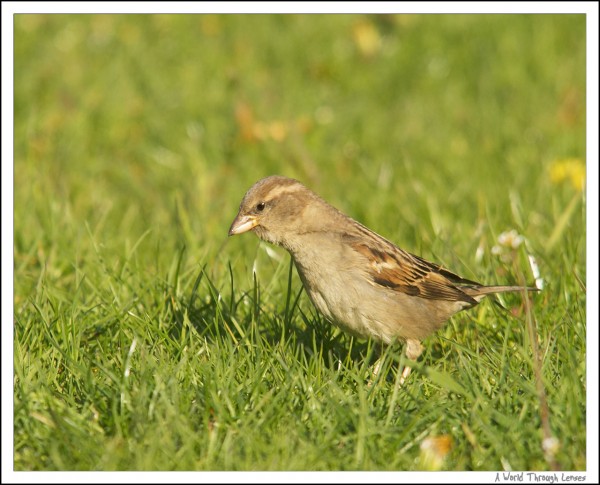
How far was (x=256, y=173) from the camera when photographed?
8875mm

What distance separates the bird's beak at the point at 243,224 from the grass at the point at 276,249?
0.41m

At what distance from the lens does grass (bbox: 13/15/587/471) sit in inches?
167

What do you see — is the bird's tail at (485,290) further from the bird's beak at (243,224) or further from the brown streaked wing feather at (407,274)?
the bird's beak at (243,224)

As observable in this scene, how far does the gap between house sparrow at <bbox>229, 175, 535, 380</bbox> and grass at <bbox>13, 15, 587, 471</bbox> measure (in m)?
0.19

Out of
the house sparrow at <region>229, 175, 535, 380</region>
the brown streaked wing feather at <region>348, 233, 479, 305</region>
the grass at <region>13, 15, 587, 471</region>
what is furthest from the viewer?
the brown streaked wing feather at <region>348, 233, 479, 305</region>

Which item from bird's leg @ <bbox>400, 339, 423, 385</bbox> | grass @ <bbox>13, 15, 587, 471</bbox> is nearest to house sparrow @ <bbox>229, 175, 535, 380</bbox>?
bird's leg @ <bbox>400, 339, 423, 385</bbox>

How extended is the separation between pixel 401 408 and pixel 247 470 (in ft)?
3.01

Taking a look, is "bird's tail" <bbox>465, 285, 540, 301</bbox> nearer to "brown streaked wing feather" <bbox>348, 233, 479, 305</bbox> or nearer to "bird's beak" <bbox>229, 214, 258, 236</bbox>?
"brown streaked wing feather" <bbox>348, 233, 479, 305</bbox>

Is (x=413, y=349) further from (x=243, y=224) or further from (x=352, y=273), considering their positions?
(x=243, y=224)

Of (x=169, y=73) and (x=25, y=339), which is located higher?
(x=169, y=73)

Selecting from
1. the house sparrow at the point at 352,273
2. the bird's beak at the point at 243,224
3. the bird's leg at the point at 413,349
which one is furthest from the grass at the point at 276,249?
the bird's beak at the point at 243,224

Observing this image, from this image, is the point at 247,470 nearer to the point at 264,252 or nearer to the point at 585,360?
the point at 585,360

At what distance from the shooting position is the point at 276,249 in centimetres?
726

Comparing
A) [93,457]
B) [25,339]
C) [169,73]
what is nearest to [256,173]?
[169,73]
